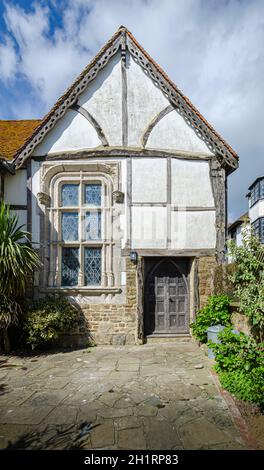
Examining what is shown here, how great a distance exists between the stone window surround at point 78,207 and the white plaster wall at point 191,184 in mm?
1607

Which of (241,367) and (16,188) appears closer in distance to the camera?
(241,367)

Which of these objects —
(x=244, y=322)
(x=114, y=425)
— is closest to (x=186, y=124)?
(x=244, y=322)

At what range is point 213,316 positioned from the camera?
6641 mm

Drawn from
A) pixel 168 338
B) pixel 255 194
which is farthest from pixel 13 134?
pixel 255 194

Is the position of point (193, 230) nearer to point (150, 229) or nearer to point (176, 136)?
point (150, 229)

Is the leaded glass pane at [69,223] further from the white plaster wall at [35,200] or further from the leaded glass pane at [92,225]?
the white plaster wall at [35,200]

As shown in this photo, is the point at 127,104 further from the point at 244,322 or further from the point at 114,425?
the point at 114,425

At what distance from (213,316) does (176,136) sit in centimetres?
493

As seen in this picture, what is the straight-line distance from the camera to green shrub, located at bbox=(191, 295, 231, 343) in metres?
6.62

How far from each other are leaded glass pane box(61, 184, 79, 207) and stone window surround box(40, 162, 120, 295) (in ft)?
0.45

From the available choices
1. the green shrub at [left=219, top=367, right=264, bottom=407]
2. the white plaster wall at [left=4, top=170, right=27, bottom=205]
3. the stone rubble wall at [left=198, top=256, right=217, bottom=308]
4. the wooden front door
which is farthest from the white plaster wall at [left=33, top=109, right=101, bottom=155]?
the green shrub at [left=219, top=367, right=264, bottom=407]

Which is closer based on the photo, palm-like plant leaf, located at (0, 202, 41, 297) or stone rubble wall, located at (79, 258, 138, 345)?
palm-like plant leaf, located at (0, 202, 41, 297)

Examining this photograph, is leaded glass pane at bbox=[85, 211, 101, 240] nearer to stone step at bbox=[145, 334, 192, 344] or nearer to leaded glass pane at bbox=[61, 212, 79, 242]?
leaded glass pane at bbox=[61, 212, 79, 242]
